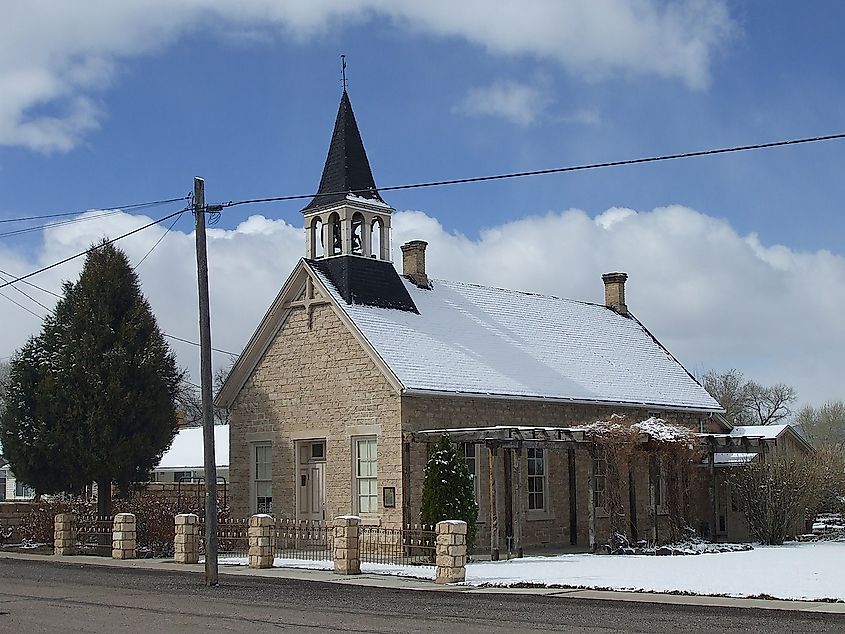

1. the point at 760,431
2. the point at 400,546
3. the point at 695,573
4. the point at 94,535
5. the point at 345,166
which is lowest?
the point at 695,573

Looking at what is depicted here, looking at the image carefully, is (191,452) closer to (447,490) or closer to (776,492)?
(776,492)

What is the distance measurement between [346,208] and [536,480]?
7764 millimetres

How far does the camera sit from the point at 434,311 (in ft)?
92.2

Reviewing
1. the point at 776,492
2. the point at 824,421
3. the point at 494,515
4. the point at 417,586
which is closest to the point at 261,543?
the point at 417,586

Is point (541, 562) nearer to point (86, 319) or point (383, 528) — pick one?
point (383, 528)

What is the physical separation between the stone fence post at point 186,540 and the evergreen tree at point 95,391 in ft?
12.0

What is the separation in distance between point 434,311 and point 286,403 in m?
4.22

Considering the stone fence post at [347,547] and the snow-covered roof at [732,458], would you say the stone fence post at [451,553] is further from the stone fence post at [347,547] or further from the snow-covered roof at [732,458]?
the snow-covered roof at [732,458]

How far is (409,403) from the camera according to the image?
24.4 meters

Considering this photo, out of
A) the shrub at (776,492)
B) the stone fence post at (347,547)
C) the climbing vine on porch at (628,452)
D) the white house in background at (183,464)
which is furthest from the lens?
the white house in background at (183,464)

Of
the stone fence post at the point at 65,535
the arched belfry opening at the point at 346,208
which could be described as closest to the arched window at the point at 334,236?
the arched belfry opening at the point at 346,208

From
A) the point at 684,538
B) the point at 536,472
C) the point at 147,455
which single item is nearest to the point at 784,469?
the point at 684,538

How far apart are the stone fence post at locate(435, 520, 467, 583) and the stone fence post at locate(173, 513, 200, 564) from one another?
6.70 metres

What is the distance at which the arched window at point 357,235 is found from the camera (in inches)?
1067
